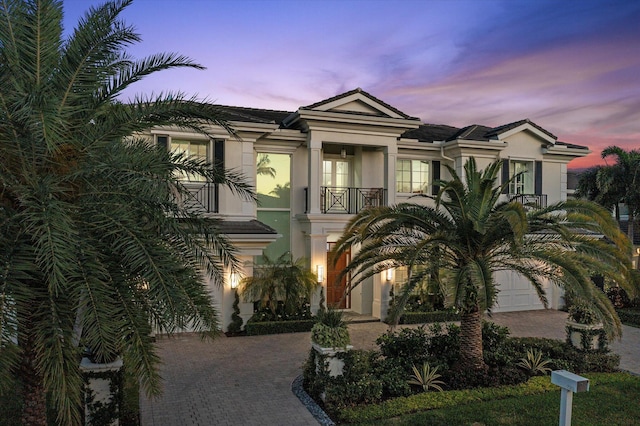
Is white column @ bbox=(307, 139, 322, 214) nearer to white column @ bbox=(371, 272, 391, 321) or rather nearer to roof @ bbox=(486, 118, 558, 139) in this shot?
white column @ bbox=(371, 272, 391, 321)

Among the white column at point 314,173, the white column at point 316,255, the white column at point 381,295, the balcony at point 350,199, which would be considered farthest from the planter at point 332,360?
the balcony at point 350,199

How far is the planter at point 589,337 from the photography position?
10711mm

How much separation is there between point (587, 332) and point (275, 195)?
405 inches

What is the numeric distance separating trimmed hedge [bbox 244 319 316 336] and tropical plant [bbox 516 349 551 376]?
6.60 metres

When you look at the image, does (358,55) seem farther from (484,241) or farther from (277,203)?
(484,241)

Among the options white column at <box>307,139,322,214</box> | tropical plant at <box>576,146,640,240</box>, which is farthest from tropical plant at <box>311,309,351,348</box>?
tropical plant at <box>576,146,640,240</box>

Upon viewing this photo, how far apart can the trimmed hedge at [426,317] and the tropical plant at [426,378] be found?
6123mm

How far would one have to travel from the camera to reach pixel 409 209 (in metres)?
9.89

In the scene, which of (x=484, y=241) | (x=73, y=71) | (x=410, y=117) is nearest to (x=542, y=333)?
(x=484, y=241)

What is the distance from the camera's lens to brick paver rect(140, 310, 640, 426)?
7828mm

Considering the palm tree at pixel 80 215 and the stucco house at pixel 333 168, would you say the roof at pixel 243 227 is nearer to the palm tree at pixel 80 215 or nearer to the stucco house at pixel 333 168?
the stucco house at pixel 333 168

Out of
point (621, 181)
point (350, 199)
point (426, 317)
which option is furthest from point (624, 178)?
point (350, 199)

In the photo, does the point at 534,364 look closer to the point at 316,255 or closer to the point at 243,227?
the point at 316,255

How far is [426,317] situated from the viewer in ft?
51.1
